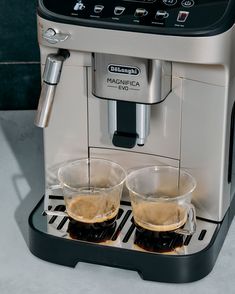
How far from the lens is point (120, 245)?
1.23 metres

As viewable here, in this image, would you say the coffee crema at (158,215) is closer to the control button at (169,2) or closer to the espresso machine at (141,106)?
the espresso machine at (141,106)

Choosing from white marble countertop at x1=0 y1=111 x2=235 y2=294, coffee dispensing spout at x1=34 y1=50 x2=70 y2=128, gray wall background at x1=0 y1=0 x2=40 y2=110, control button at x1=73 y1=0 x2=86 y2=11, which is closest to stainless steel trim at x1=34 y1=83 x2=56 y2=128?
coffee dispensing spout at x1=34 y1=50 x2=70 y2=128

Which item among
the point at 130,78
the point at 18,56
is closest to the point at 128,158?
the point at 130,78

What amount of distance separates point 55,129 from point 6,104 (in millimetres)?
460

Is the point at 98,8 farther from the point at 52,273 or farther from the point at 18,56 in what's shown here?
the point at 18,56

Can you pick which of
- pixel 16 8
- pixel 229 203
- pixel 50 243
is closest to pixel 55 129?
pixel 50 243

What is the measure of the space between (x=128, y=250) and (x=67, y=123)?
0.21 m

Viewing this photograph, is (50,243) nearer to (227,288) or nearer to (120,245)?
(120,245)

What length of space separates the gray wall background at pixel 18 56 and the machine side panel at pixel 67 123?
42 centimetres

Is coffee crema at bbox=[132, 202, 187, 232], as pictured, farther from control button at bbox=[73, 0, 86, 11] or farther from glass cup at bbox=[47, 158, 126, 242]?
control button at bbox=[73, 0, 86, 11]

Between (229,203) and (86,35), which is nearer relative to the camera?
(86,35)

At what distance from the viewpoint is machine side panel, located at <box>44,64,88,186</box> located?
1.26 metres

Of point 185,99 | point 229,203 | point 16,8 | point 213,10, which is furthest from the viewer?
point 16,8

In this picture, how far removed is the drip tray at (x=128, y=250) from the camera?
121 cm
